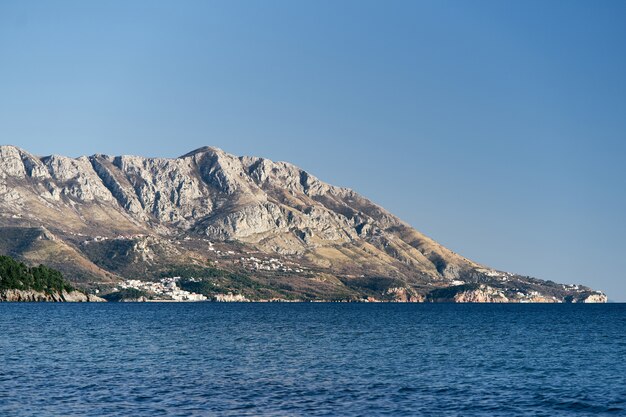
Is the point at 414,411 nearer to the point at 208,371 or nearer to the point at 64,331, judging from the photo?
the point at 208,371

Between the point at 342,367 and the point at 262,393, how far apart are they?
23448 mm

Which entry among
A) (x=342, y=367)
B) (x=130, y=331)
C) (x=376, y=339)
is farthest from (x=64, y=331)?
(x=342, y=367)

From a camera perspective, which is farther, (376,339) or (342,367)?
(376,339)

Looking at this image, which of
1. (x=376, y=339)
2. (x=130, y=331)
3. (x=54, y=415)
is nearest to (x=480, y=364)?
(x=376, y=339)

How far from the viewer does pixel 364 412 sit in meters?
64.4

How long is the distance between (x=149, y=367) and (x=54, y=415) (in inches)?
1248

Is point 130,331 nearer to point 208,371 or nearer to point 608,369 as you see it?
point 208,371

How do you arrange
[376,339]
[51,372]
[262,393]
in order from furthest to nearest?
[376,339] < [51,372] < [262,393]

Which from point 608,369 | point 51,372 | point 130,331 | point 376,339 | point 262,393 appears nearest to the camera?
point 262,393

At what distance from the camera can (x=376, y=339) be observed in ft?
483

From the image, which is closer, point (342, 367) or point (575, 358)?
point (342, 367)

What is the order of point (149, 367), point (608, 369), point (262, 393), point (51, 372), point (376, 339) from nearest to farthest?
point (262, 393) → point (51, 372) → point (149, 367) → point (608, 369) → point (376, 339)

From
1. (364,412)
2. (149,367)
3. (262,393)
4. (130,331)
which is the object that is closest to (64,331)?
(130,331)

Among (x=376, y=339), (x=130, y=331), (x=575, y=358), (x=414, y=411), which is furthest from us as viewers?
(x=130, y=331)
